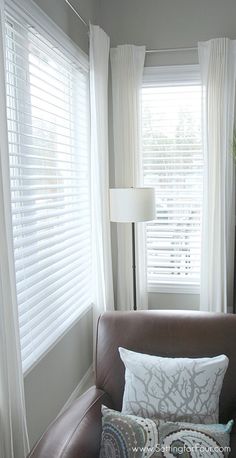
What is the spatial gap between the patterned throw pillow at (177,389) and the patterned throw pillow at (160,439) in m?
0.06

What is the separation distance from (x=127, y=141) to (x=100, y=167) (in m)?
0.39

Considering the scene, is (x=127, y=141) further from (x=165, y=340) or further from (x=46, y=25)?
(x=165, y=340)

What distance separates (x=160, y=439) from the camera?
127 cm

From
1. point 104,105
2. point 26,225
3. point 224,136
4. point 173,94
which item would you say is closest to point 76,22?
point 104,105

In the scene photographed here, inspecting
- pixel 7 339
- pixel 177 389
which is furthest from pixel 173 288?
pixel 7 339

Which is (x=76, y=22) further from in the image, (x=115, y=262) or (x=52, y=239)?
(x=115, y=262)

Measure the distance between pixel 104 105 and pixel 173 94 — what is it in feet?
2.04

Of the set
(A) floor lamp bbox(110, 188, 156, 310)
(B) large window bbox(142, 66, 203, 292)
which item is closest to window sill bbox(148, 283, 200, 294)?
(B) large window bbox(142, 66, 203, 292)

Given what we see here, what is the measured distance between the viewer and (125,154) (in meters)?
3.03

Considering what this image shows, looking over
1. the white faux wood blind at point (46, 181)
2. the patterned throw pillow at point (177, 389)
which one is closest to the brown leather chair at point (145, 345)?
the patterned throw pillow at point (177, 389)

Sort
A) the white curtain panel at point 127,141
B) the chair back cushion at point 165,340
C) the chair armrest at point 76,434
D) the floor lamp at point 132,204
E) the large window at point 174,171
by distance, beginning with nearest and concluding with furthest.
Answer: the chair armrest at point 76,434, the chair back cushion at point 165,340, the floor lamp at point 132,204, the white curtain panel at point 127,141, the large window at point 174,171

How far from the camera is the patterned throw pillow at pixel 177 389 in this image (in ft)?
4.52

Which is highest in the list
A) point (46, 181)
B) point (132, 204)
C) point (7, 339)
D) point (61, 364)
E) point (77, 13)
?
point (77, 13)

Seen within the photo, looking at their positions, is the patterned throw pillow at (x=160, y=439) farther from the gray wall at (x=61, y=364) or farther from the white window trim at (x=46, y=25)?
the white window trim at (x=46, y=25)
